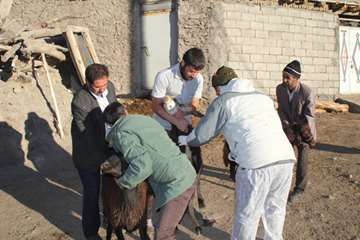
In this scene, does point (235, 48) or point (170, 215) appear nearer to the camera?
point (170, 215)

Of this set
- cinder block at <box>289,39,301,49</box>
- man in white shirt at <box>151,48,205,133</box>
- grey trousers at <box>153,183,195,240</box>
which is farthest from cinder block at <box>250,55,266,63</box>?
grey trousers at <box>153,183,195,240</box>

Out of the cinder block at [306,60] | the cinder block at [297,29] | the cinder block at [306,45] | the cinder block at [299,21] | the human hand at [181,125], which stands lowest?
the human hand at [181,125]

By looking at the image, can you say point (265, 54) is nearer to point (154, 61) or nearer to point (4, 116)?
point (154, 61)

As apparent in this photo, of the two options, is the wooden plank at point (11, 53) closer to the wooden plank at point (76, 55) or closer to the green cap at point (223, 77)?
the wooden plank at point (76, 55)

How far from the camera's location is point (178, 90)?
474 cm

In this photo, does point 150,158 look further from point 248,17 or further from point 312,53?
point 312,53

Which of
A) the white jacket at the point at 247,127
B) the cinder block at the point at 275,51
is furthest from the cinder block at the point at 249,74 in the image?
the white jacket at the point at 247,127

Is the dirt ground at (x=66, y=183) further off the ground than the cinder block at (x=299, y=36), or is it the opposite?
the cinder block at (x=299, y=36)

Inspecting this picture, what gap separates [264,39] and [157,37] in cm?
274

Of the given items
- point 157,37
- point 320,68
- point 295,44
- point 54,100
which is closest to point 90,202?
point 54,100

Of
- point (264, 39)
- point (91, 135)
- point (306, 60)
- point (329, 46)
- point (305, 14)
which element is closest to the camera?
point (91, 135)

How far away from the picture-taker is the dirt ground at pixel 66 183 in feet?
15.5

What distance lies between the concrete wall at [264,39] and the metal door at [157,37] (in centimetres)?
40

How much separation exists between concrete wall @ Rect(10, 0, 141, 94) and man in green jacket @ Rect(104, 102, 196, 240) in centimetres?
837
